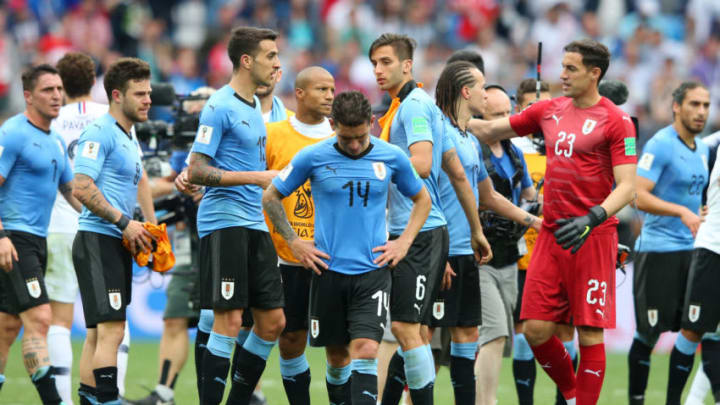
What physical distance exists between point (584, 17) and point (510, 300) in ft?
39.2

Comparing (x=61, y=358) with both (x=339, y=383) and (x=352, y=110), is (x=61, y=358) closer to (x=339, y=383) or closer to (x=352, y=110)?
(x=339, y=383)

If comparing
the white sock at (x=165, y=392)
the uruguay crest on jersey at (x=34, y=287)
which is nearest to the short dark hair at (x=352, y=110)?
the uruguay crest on jersey at (x=34, y=287)

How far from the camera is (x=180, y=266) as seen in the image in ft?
34.0

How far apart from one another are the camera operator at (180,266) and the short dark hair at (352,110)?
303 cm

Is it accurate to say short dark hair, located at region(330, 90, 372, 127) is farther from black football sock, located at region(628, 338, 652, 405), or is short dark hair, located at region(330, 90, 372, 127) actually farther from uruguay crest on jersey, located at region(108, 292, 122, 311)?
black football sock, located at region(628, 338, 652, 405)

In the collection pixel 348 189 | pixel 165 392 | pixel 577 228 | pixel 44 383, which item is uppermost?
pixel 348 189

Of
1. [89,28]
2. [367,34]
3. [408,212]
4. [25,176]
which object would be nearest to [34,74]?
[25,176]

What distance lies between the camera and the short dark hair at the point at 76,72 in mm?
9398

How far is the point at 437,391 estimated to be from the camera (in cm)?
1097

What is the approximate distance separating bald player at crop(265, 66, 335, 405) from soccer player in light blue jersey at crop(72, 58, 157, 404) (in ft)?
3.26

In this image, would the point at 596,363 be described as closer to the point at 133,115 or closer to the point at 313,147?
the point at 313,147

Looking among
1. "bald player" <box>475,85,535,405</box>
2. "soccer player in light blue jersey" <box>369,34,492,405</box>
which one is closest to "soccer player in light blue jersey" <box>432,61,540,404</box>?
"soccer player in light blue jersey" <box>369,34,492,405</box>

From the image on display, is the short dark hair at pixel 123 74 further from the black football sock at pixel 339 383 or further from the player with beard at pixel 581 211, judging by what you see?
the player with beard at pixel 581 211

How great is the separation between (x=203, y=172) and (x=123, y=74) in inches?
44.5
